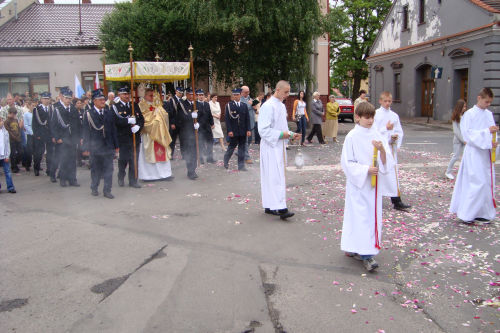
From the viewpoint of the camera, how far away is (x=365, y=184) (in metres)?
5.11

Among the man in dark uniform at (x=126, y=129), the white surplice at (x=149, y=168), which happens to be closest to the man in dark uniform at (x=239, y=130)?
the white surplice at (x=149, y=168)

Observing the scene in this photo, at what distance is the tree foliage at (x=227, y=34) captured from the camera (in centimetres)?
1761

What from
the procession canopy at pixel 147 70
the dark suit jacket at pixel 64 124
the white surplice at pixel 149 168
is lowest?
the white surplice at pixel 149 168

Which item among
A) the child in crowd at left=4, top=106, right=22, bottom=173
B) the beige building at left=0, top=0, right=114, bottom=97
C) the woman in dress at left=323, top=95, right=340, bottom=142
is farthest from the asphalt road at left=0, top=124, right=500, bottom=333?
the beige building at left=0, top=0, right=114, bottom=97

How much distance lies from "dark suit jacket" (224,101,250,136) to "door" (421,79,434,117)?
2016 cm

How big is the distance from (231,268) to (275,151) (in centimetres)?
246

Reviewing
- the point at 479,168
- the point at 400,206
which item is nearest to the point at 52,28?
the point at 400,206

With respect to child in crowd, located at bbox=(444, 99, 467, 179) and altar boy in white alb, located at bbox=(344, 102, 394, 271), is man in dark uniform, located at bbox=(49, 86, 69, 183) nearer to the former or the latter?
altar boy in white alb, located at bbox=(344, 102, 394, 271)

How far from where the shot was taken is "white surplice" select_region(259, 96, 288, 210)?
7.18 metres

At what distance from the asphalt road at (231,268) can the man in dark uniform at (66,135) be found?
4.27ft

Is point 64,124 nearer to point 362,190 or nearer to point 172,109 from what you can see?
point 172,109

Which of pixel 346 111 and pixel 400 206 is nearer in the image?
pixel 400 206

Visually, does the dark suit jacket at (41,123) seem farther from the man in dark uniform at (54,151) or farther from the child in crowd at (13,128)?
the child in crowd at (13,128)

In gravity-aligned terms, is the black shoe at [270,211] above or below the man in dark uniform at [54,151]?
below
